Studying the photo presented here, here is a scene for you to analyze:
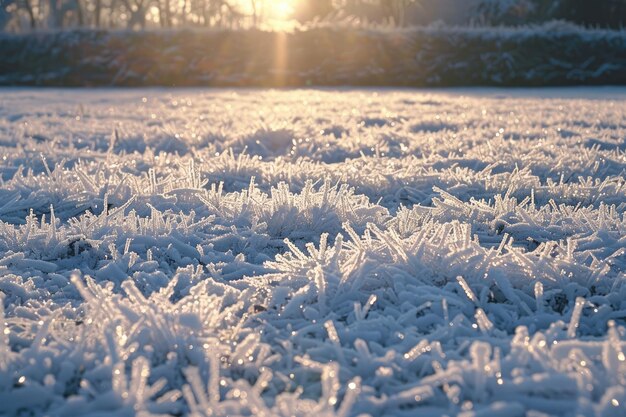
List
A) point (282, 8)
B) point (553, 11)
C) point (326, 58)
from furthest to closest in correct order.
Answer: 1. point (282, 8)
2. point (553, 11)
3. point (326, 58)

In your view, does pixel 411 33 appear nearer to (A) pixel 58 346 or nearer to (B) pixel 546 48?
(B) pixel 546 48

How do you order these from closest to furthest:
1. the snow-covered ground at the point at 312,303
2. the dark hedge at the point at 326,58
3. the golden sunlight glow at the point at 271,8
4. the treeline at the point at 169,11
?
the snow-covered ground at the point at 312,303 → the dark hedge at the point at 326,58 → the treeline at the point at 169,11 → the golden sunlight glow at the point at 271,8

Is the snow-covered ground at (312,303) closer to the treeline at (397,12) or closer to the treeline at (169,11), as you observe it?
the treeline at (397,12)

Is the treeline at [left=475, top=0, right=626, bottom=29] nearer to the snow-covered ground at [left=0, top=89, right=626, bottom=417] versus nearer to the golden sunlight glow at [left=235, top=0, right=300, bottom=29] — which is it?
the golden sunlight glow at [left=235, top=0, right=300, bottom=29]

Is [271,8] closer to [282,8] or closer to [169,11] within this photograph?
[282,8]

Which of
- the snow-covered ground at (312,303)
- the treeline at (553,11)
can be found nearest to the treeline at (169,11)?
the treeline at (553,11)

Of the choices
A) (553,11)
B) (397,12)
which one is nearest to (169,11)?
(397,12)

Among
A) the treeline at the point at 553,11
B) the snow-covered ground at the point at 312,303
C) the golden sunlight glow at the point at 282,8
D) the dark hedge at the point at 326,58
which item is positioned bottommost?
the snow-covered ground at the point at 312,303

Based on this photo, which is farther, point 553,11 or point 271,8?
point 271,8
